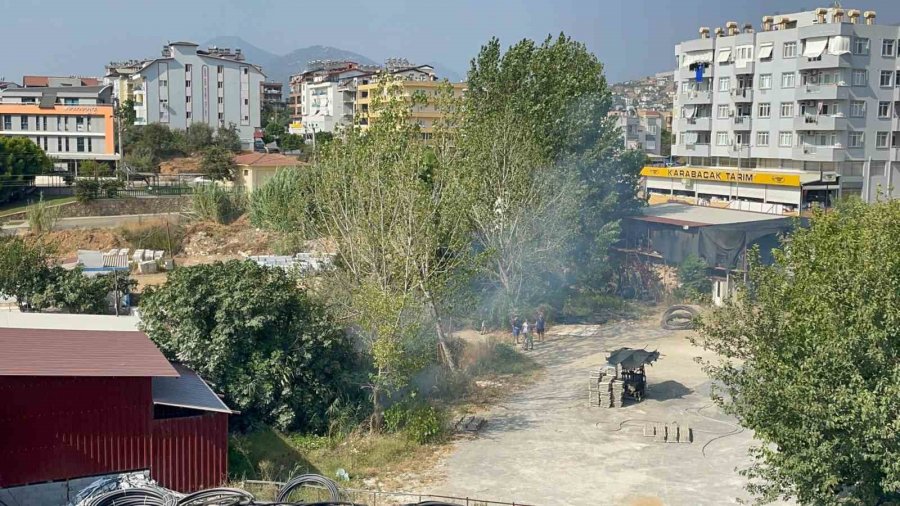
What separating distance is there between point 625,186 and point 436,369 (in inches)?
524

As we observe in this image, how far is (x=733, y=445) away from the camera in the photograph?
1609 centimetres

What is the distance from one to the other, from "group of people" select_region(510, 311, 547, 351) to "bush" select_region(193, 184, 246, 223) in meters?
18.5

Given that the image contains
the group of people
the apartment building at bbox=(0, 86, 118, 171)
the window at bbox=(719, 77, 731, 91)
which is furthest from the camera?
the apartment building at bbox=(0, 86, 118, 171)

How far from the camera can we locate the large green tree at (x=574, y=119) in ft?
94.4

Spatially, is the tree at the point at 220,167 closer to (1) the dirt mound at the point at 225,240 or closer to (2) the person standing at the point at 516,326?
(1) the dirt mound at the point at 225,240

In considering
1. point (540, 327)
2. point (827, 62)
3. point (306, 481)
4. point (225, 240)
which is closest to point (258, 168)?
point (225, 240)

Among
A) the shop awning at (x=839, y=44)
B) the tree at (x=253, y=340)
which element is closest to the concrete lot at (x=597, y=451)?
the tree at (x=253, y=340)

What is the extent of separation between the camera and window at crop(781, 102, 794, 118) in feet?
137

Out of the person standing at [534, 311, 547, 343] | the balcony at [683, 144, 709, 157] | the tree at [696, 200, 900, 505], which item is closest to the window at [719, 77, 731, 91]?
the balcony at [683, 144, 709, 157]

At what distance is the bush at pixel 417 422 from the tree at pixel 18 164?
31.3 meters

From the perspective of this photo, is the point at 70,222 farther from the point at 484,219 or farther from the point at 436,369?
the point at 436,369

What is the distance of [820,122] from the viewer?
1588 inches

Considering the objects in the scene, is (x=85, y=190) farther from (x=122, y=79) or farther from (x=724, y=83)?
(x=122, y=79)

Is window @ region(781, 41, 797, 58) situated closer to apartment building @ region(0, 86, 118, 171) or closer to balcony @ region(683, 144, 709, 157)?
balcony @ region(683, 144, 709, 157)
